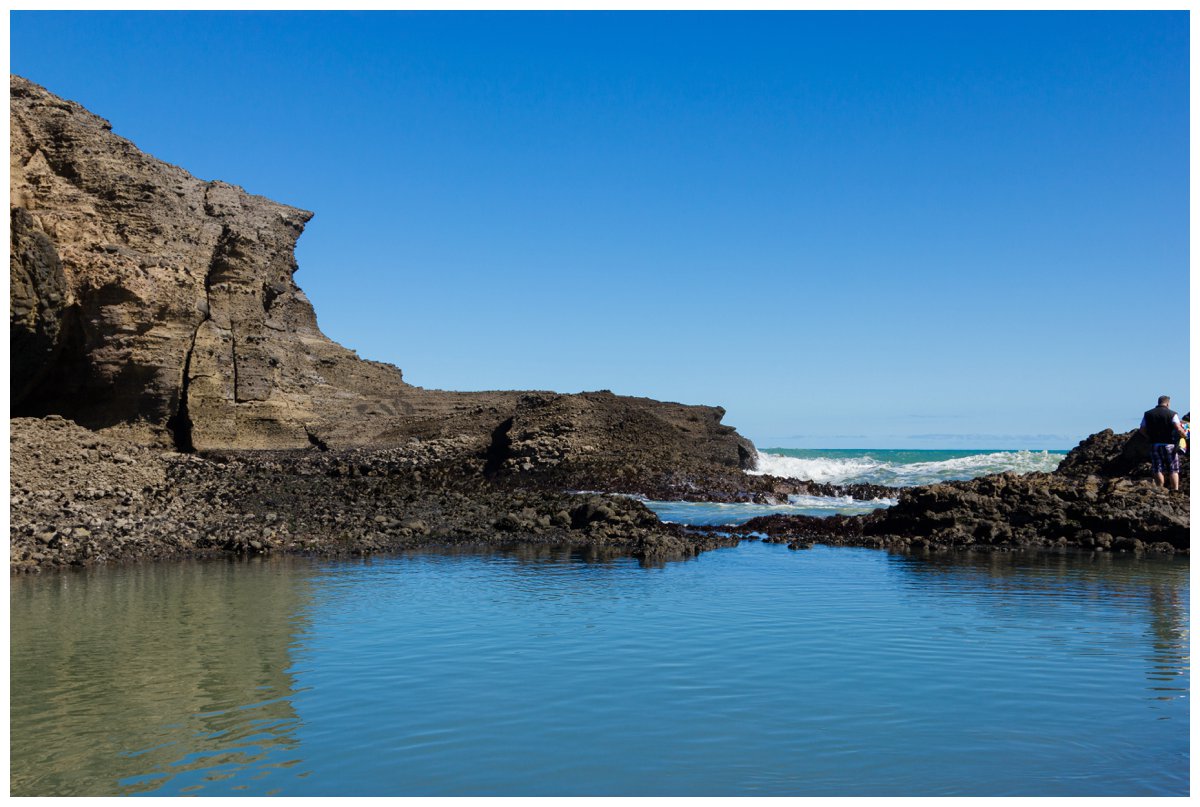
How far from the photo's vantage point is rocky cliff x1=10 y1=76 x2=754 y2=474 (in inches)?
1145

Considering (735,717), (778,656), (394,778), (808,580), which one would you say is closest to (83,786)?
(394,778)

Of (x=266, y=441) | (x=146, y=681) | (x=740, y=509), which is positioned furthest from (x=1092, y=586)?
(x=266, y=441)

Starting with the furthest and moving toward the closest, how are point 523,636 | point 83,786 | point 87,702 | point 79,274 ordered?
point 79,274, point 523,636, point 87,702, point 83,786

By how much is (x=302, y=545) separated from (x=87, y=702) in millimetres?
10836

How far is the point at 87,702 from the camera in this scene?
8.59 m

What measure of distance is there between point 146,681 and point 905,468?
151 feet

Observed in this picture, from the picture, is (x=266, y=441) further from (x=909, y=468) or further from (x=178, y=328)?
(x=909, y=468)

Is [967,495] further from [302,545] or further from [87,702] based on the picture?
[87,702]

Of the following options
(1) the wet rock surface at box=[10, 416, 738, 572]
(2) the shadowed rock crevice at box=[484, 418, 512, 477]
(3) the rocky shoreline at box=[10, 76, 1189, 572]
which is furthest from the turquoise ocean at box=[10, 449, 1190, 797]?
(2) the shadowed rock crevice at box=[484, 418, 512, 477]

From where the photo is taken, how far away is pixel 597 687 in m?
8.95

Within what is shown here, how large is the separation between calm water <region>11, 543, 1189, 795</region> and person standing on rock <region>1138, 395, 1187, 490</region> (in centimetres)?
576

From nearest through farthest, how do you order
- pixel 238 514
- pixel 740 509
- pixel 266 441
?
pixel 238 514 → pixel 740 509 → pixel 266 441

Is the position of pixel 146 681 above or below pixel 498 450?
below

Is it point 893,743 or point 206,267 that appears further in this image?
point 206,267
